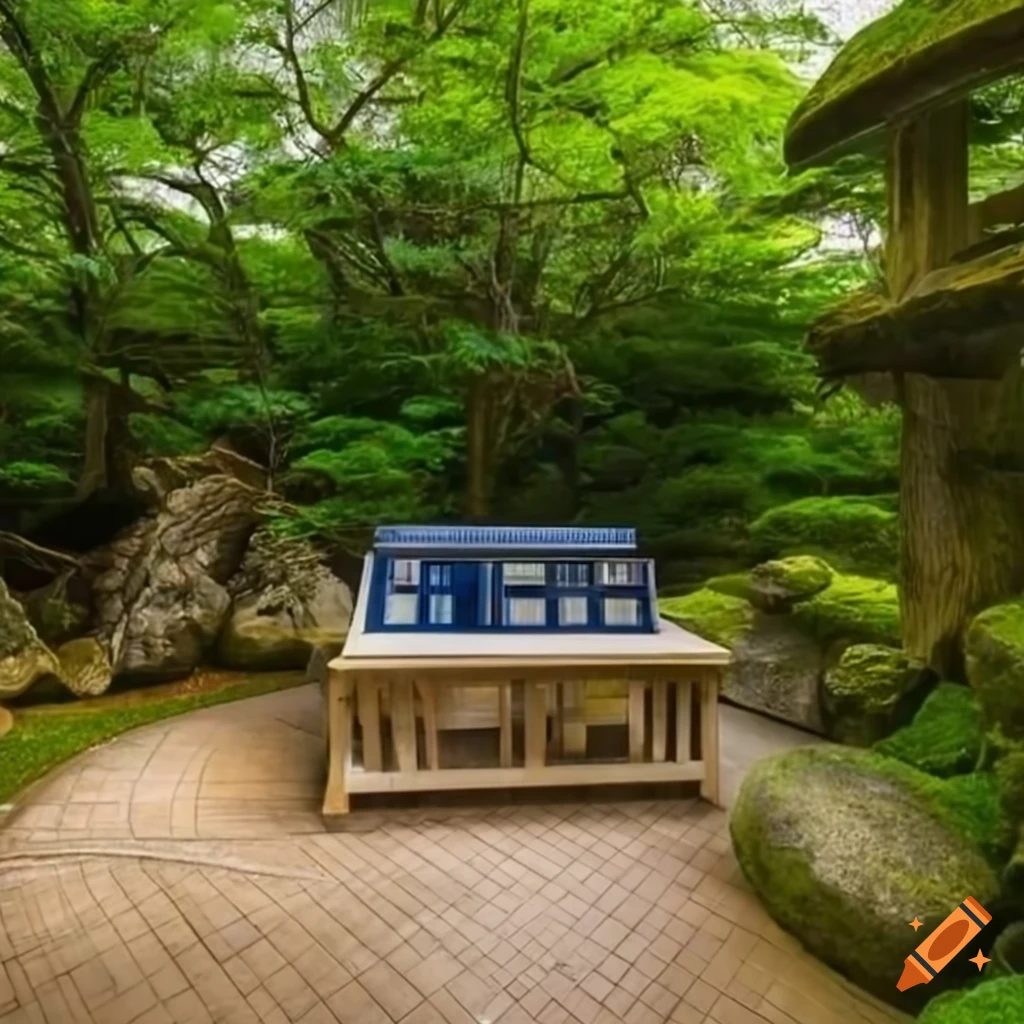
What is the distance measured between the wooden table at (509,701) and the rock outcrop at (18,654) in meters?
2.79

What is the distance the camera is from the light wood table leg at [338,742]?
3.06 metres

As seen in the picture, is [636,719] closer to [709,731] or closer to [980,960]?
[709,731]

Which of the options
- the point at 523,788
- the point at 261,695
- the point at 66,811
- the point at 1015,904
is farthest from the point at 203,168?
the point at 1015,904

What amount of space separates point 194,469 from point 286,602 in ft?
4.99

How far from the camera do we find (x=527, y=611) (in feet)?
11.7

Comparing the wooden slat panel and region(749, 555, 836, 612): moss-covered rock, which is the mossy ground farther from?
region(749, 555, 836, 612): moss-covered rock

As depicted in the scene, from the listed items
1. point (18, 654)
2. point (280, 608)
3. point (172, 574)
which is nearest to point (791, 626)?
point (280, 608)

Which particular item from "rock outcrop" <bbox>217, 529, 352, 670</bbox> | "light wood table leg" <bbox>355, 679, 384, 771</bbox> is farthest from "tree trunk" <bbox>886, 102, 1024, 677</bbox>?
"rock outcrop" <bbox>217, 529, 352, 670</bbox>

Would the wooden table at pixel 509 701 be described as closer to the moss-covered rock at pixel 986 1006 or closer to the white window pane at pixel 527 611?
the white window pane at pixel 527 611

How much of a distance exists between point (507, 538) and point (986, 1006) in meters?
2.70

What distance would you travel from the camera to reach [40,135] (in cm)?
477

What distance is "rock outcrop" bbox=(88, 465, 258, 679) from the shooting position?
17.9 ft

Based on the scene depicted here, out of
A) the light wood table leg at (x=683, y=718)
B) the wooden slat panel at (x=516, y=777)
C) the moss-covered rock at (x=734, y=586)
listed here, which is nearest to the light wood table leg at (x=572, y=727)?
the wooden slat panel at (x=516, y=777)

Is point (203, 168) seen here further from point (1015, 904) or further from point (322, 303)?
point (1015, 904)
